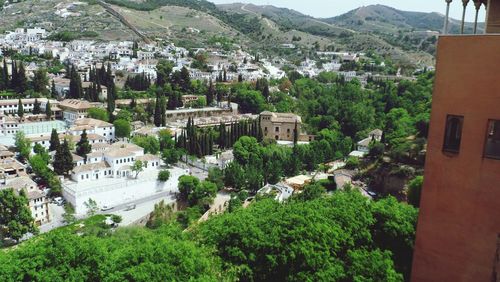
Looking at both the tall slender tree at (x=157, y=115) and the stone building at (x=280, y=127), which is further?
the stone building at (x=280, y=127)

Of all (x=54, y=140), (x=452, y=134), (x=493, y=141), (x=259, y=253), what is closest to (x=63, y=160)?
(x=54, y=140)

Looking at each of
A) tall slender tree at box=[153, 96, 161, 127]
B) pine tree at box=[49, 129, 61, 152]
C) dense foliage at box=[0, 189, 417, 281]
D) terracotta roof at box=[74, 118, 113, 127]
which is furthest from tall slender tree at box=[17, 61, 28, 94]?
dense foliage at box=[0, 189, 417, 281]

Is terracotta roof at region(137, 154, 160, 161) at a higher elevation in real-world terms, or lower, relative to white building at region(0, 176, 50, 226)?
higher

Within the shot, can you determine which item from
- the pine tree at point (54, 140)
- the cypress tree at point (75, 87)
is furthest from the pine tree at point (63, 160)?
the cypress tree at point (75, 87)

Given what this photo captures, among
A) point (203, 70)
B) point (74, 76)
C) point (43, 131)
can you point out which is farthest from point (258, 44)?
point (43, 131)

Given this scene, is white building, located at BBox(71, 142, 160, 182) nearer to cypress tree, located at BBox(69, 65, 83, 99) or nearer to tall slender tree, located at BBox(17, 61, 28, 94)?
cypress tree, located at BBox(69, 65, 83, 99)

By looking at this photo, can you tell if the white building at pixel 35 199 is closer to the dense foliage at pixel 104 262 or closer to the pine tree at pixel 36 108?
Answer: the dense foliage at pixel 104 262
